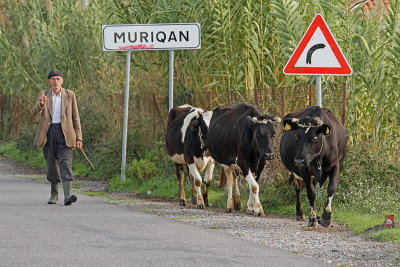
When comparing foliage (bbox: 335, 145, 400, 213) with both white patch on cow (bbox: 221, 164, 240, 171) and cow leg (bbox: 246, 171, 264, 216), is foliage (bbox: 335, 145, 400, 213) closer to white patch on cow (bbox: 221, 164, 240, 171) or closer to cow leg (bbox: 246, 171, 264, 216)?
cow leg (bbox: 246, 171, 264, 216)

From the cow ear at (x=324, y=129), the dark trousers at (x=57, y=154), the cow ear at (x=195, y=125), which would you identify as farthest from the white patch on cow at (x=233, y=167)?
the cow ear at (x=324, y=129)

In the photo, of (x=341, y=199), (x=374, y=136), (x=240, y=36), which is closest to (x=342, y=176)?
(x=341, y=199)

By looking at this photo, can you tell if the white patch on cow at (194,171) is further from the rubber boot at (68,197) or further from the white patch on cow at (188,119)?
the rubber boot at (68,197)

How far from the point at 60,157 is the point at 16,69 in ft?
62.6

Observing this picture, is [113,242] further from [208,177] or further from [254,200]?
[208,177]

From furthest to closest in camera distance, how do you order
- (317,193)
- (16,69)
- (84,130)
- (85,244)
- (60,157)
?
(16,69) → (84,130) → (60,157) → (317,193) → (85,244)

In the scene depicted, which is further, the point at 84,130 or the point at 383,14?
the point at 84,130

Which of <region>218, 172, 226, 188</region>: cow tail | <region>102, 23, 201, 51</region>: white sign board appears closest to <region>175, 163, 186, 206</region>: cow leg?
<region>218, 172, 226, 188</region>: cow tail

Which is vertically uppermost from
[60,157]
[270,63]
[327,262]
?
[270,63]

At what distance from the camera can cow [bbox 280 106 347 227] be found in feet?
48.2

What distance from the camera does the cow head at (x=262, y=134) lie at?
16.3m

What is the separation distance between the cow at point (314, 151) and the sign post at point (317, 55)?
61cm

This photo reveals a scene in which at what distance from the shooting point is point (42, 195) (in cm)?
1931

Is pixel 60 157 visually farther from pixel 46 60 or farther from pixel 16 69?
pixel 16 69
